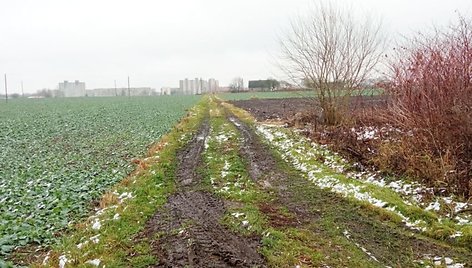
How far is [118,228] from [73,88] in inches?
7328

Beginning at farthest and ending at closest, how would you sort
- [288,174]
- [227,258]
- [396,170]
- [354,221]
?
[288,174] < [396,170] < [354,221] < [227,258]

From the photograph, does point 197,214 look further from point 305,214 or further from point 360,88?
point 360,88

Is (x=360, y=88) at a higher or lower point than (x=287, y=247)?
higher

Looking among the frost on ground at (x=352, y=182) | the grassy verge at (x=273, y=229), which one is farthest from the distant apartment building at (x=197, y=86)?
the grassy verge at (x=273, y=229)

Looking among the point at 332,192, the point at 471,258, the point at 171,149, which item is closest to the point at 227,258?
the point at 471,258

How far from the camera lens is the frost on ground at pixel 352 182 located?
24.7 ft

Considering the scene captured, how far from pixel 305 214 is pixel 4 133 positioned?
68.7 feet

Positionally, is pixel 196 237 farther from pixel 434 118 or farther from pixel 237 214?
pixel 434 118

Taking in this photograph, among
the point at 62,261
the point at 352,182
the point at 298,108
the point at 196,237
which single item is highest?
the point at 298,108

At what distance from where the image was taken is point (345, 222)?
23.7 feet

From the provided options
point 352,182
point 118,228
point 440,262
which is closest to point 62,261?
point 118,228

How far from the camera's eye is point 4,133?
74.8ft

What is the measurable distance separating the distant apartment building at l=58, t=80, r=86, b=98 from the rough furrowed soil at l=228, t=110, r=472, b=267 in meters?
176

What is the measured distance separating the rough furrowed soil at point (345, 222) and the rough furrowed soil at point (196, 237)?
1.07 m
